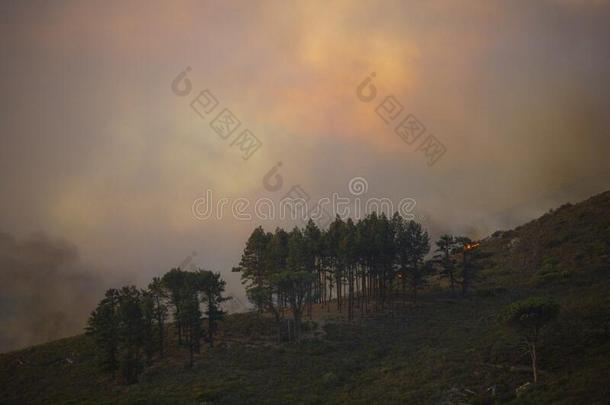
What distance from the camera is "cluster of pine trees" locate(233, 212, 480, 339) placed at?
72.1 meters

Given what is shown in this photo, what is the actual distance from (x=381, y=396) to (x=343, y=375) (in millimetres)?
9175

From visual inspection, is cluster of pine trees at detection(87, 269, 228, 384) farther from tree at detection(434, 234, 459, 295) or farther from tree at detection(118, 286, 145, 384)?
tree at detection(434, 234, 459, 295)

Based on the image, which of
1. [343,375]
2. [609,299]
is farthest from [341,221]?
[609,299]

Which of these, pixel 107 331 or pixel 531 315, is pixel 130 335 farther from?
pixel 531 315

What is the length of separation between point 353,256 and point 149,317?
3463 centimetres

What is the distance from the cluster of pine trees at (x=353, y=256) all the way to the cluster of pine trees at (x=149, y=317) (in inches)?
328

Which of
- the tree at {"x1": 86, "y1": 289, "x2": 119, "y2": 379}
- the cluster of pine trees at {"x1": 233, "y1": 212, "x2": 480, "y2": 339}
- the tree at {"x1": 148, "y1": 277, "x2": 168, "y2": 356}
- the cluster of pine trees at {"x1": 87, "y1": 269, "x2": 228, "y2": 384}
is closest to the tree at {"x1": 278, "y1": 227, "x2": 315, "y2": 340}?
the cluster of pine trees at {"x1": 233, "y1": 212, "x2": 480, "y2": 339}

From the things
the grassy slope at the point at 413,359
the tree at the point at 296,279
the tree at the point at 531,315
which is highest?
the tree at the point at 296,279

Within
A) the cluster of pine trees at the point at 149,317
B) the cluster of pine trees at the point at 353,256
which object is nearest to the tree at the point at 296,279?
the cluster of pine trees at the point at 353,256

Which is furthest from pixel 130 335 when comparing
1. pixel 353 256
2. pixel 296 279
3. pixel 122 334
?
pixel 353 256

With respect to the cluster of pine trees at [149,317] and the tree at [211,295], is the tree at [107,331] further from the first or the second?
the tree at [211,295]

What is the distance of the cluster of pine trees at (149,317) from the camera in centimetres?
5872

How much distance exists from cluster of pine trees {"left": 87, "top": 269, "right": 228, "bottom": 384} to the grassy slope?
2675mm

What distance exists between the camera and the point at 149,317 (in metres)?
61.2
